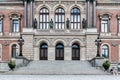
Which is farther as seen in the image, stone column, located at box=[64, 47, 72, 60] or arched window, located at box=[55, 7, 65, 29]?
arched window, located at box=[55, 7, 65, 29]

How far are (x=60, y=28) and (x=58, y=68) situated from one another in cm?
1373

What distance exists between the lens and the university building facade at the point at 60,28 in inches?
2414

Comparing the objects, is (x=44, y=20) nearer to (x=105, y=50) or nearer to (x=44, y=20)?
(x=44, y=20)

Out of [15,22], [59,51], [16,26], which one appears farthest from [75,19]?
[15,22]

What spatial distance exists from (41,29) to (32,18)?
84.0 inches

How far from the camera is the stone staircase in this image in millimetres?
45625

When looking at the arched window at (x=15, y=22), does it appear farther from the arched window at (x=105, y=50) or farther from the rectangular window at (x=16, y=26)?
the arched window at (x=105, y=50)

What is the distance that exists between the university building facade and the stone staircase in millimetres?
6745

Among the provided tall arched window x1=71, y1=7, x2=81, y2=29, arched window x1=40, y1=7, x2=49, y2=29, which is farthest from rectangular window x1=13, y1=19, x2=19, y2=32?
tall arched window x1=71, y1=7, x2=81, y2=29

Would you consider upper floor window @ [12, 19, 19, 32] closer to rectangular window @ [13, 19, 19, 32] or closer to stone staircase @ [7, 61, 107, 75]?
rectangular window @ [13, 19, 19, 32]

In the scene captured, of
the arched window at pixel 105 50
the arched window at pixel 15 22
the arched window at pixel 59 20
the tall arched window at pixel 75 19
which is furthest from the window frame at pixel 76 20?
the arched window at pixel 15 22

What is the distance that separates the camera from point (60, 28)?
6231cm

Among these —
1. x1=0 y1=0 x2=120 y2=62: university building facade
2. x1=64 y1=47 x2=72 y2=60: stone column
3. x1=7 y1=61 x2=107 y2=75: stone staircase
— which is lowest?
x1=7 y1=61 x2=107 y2=75: stone staircase

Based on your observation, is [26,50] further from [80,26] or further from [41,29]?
[80,26]
